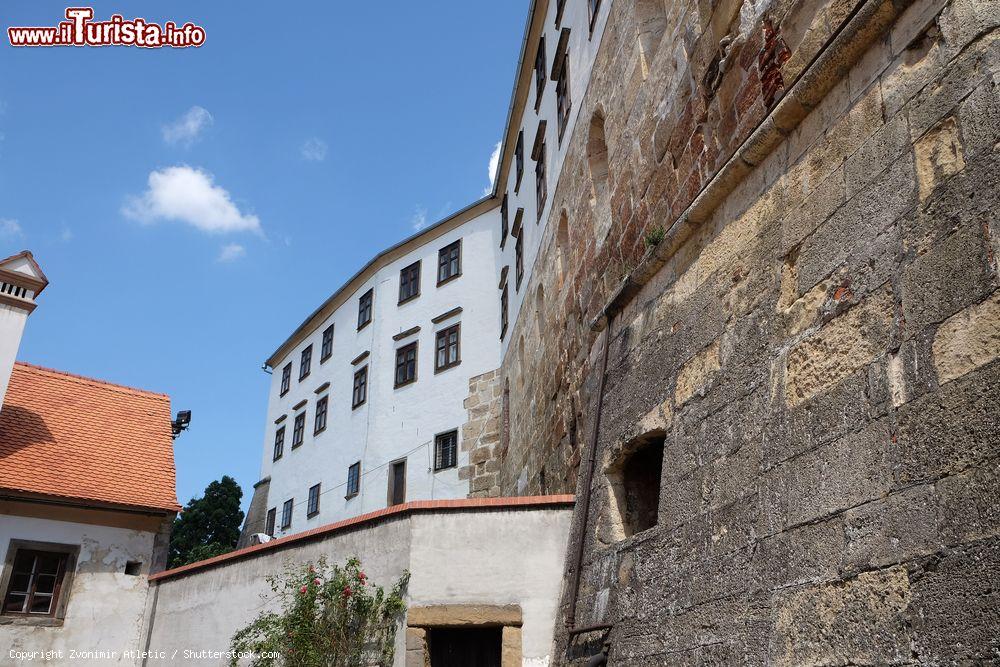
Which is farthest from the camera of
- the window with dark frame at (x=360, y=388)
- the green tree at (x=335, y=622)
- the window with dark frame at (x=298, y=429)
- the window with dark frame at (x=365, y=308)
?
the window with dark frame at (x=298, y=429)

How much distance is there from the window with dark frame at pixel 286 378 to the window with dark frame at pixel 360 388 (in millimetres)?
5066

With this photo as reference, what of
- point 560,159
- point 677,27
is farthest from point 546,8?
point 677,27

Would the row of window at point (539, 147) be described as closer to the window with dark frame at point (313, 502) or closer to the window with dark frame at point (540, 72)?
the window with dark frame at point (540, 72)

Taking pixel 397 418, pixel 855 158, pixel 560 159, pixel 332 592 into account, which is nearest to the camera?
pixel 855 158

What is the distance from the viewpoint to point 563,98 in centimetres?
1139

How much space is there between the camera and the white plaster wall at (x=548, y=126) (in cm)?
1000

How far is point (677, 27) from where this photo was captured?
6262 mm

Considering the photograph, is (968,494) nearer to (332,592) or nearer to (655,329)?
(655,329)

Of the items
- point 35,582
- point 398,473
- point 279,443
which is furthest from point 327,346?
point 35,582

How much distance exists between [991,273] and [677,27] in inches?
160

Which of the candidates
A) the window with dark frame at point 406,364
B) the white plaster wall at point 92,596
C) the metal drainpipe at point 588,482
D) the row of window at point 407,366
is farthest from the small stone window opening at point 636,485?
the window with dark frame at point 406,364

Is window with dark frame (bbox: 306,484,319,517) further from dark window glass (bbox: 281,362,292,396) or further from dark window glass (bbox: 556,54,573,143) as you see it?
dark window glass (bbox: 556,54,573,143)

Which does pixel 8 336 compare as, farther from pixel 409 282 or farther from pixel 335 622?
pixel 409 282

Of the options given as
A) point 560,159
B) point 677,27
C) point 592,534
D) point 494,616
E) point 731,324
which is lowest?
point 494,616
